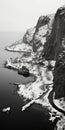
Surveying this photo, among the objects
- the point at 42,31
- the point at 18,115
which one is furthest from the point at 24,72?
the point at 42,31

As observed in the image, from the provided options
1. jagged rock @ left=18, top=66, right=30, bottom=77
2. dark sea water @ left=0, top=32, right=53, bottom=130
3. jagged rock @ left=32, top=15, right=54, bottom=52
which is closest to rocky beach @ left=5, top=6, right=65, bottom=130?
jagged rock @ left=18, top=66, right=30, bottom=77

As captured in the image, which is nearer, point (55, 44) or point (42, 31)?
point (55, 44)

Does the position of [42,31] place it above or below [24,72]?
above

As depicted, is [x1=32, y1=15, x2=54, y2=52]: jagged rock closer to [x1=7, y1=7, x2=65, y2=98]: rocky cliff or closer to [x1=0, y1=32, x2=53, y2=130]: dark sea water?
[x1=7, y1=7, x2=65, y2=98]: rocky cliff

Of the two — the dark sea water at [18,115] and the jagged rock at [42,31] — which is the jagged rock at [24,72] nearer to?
the dark sea water at [18,115]

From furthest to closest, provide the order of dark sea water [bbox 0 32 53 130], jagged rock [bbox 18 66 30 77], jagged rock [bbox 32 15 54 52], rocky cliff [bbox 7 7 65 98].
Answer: jagged rock [bbox 32 15 54 52]
jagged rock [bbox 18 66 30 77]
rocky cliff [bbox 7 7 65 98]
dark sea water [bbox 0 32 53 130]

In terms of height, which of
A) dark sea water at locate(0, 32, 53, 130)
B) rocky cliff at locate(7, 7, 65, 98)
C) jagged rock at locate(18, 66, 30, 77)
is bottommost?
dark sea water at locate(0, 32, 53, 130)

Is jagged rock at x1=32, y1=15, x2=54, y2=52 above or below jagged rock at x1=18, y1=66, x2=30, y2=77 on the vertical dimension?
above

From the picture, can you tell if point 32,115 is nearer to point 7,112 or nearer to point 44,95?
point 7,112

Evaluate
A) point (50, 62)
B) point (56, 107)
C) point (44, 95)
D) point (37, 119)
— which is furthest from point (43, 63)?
point (37, 119)

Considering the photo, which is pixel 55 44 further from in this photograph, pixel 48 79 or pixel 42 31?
pixel 42 31

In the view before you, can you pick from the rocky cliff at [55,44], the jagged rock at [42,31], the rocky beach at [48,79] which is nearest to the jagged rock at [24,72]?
the rocky beach at [48,79]
